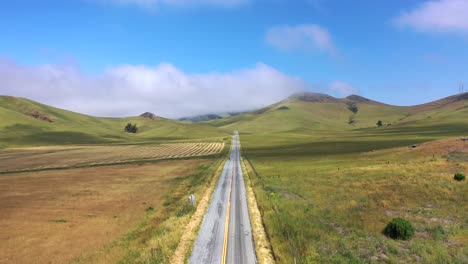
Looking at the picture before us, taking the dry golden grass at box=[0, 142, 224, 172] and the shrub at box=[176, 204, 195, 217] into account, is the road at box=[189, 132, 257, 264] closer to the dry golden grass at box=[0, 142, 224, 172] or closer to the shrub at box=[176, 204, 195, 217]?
the shrub at box=[176, 204, 195, 217]

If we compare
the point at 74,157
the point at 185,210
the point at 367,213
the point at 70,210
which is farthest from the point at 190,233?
the point at 74,157

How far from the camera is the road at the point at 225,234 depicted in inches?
885

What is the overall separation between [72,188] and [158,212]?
27034mm

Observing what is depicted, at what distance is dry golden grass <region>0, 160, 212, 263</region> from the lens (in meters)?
29.1

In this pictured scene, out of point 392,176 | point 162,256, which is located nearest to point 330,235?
point 162,256

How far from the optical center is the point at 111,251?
88.4 feet

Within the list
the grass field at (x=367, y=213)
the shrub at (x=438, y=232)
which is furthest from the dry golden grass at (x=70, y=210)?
the shrub at (x=438, y=232)

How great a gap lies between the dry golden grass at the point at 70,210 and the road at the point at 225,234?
7.26 metres

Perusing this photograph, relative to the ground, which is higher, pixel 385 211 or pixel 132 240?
pixel 385 211

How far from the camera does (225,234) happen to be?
27.3 meters

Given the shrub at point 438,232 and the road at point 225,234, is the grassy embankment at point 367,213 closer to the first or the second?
the shrub at point 438,232

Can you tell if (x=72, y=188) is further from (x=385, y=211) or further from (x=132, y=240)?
(x=385, y=211)

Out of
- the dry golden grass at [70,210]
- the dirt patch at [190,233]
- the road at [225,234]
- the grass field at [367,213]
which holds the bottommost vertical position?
the dry golden grass at [70,210]

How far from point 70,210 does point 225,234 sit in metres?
25.7
